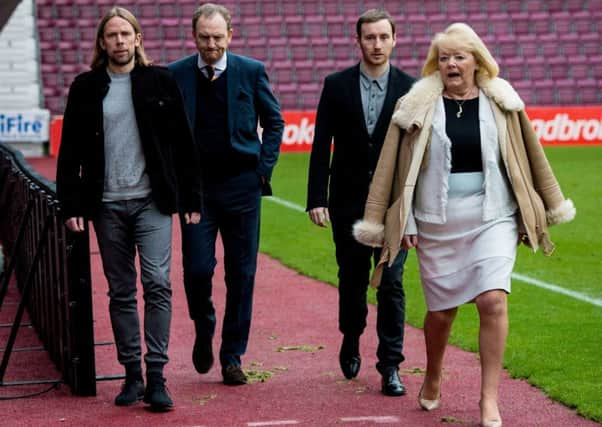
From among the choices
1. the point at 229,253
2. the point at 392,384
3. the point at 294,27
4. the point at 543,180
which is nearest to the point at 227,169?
the point at 229,253

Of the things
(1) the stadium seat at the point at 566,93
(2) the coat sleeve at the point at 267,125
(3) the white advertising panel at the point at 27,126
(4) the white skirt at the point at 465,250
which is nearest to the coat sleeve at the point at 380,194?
(4) the white skirt at the point at 465,250

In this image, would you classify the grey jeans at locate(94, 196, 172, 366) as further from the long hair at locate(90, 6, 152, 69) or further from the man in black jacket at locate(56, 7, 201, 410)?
the long hair at locate(90, 6, 152, 69)

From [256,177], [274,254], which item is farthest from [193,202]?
[274,254]

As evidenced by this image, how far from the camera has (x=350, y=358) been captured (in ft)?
23.4

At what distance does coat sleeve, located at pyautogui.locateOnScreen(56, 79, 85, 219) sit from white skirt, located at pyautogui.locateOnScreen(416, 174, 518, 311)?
5.52ft

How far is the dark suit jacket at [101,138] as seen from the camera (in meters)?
6.37

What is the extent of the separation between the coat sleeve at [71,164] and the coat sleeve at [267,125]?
3.52 feet

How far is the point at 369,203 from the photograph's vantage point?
6.26m

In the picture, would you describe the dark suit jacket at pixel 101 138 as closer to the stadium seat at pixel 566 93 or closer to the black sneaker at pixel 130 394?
the black sneaker at pixel 130 394

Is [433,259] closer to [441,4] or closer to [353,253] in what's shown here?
[353,253]

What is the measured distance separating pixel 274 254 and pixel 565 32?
1959cm

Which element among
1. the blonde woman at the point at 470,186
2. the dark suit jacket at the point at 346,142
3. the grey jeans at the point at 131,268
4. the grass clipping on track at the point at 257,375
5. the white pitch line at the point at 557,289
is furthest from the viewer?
the white pitch line at the point at 557,289

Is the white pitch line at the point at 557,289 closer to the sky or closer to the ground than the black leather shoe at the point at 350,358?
closer to the ground

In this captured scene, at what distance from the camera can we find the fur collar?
19.5ft
